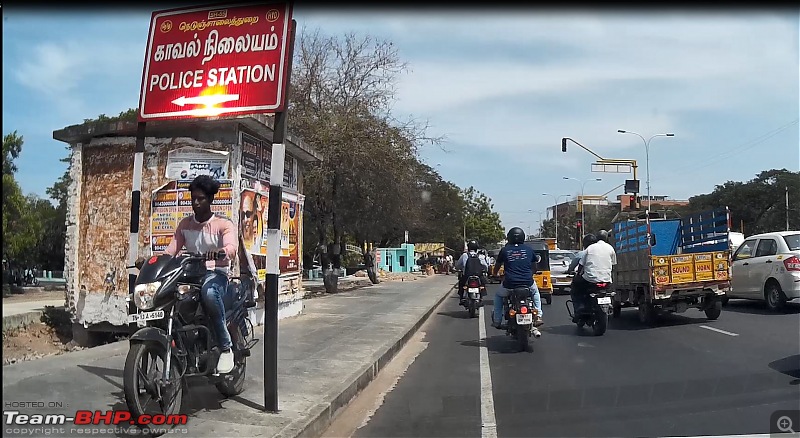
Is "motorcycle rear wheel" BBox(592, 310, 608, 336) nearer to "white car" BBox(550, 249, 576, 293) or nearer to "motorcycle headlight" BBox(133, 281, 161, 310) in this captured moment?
"motorcycle headlight" BBox(133, 281, 161, 310)

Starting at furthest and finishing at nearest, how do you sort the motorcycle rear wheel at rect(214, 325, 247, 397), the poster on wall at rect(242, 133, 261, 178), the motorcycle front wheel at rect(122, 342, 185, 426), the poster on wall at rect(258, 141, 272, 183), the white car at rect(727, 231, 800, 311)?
1. the white car at rect(727, 231, 800, 311)
2. the poster on wall at rect(258, 141, 272, 183)
3. the poster on wall at rect(242, 133, 261, 178)
4. the motorcycle rear wheel at rect(214, 325, 247, 397)
5. the motorcycle front wheel at rect(122, 342, 185, 426)

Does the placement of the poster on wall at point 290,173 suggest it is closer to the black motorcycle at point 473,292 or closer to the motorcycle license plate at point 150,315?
the black motorcycle at point 473,292

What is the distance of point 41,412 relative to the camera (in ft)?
17.9

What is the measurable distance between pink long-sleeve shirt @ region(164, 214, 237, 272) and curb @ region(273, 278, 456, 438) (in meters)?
1.51

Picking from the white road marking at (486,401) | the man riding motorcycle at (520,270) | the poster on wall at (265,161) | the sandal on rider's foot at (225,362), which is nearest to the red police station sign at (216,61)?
the sandal on rider's foot at (225,362)

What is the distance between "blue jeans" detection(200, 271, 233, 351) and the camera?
5406 millimetres

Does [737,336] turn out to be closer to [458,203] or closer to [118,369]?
[118,369]

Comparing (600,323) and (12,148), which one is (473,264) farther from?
(12,148)

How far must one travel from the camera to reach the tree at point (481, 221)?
76950 millimetres

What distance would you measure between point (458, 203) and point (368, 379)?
Result: 58733 mm

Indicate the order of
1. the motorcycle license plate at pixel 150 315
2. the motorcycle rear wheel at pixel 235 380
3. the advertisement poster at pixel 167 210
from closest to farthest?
1. the motorcycle license plate at pixel 150 315
2. the motorcycle rear wheel at pixel 235 380
3. the advertisement poster at pixel 167 210

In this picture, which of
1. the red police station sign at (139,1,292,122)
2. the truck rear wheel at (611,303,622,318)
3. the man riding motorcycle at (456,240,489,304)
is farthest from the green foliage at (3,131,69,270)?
the truck rear wheel at (611,303,622,318)

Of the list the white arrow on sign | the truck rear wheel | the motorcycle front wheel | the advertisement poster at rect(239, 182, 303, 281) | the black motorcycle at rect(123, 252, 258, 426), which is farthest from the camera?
the truck rear wheel

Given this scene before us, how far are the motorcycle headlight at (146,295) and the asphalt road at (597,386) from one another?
213 cm
